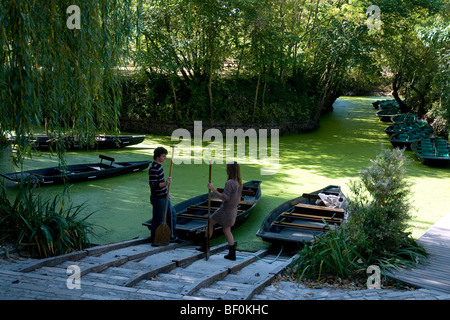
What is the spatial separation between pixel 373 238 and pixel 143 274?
2689mm

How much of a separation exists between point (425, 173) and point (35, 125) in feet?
34.1

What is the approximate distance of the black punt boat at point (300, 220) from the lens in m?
6.25

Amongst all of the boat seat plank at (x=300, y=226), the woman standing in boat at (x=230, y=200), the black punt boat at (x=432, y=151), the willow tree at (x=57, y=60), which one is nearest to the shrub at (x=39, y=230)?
the willow tree at (x=57, y=60)

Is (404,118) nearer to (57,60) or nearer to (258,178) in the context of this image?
(258,178)

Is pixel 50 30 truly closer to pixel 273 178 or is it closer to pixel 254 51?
pixel 273 178

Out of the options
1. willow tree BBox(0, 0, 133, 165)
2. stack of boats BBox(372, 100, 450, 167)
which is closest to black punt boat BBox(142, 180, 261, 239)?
willow tree BBox(0, 0, 133, 165)

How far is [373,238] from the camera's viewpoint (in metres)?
5.23

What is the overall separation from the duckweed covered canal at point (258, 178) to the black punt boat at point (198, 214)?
10.9 inches

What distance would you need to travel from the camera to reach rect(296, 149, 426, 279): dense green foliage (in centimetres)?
484

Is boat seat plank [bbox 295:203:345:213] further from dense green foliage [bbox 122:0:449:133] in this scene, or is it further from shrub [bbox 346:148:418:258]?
dense green foliage [bbox 122:0:449:133]

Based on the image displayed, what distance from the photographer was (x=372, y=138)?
58.6ft

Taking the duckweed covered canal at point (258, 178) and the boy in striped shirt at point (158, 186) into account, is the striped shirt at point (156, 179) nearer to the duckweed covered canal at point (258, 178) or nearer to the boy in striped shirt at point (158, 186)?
the boy in striped shirt at point (158, 186)

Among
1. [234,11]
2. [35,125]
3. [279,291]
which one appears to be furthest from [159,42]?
[279,291]
